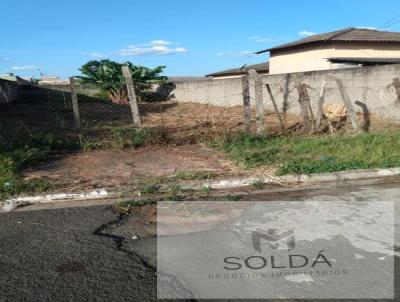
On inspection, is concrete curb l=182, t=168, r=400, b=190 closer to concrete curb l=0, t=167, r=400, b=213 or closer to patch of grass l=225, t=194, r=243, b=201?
concrete curb l=0, t=167, r=400, b=213

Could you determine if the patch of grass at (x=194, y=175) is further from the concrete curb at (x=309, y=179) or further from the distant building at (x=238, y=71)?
the distant building at (x=238, y=71)

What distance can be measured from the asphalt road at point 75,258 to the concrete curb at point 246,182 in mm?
470

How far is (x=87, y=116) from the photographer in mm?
15742

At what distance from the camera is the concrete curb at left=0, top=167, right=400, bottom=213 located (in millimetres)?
5564

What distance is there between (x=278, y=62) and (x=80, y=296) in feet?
98.4

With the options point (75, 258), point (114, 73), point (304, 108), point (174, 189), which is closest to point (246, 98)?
point (304, 108)

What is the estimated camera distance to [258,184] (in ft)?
19.8

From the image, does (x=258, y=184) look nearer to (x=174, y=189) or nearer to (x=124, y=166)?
(x=174, y=189)

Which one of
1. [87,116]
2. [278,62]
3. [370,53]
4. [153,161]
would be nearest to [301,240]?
[153,161]

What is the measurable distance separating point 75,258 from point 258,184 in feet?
9.93

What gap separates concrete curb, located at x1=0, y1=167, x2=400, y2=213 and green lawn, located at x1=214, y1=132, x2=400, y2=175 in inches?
5.0

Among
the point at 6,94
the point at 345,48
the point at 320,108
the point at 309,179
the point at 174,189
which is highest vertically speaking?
the point at 345,48

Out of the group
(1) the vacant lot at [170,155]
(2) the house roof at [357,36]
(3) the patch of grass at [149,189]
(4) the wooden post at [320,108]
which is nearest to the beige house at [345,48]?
(2) the house roof at [357,36]

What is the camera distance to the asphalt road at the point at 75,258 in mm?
3045
